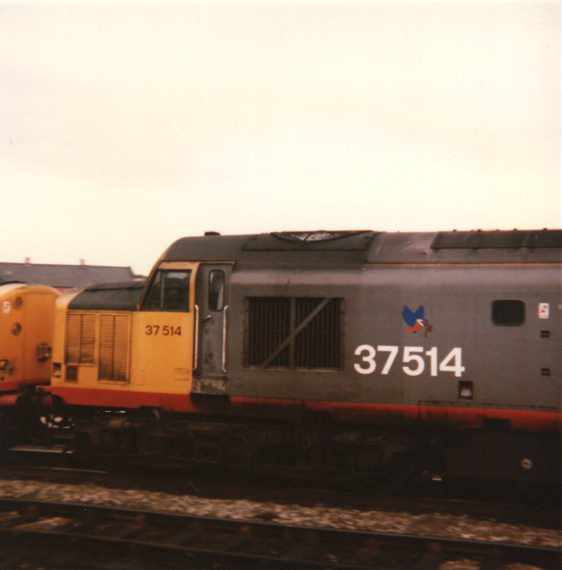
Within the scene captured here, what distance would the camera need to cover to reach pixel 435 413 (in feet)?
28.5

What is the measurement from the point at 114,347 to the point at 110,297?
892mm

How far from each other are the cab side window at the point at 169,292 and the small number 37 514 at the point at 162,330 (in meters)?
0.27

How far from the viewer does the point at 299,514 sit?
863 cm

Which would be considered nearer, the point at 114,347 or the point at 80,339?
the point at 114,347

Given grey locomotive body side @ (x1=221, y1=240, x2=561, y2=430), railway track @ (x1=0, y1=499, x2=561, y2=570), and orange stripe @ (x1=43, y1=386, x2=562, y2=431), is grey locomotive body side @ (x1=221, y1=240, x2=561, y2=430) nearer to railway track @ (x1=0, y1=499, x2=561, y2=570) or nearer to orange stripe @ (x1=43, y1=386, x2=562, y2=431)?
orange stripe @ (x1=43, y1=386, x2=562, y2=431)

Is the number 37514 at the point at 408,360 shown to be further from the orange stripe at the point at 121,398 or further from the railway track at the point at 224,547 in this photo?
the orange stripe at the point at 121,398

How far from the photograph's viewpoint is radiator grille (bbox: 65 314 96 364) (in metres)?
10.7

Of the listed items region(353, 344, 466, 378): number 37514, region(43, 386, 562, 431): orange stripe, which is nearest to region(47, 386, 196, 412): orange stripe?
region(43, 386, 562, 431): orange stripe

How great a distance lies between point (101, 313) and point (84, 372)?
1.03 metres

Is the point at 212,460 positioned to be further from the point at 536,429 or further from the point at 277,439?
the point at 536,429

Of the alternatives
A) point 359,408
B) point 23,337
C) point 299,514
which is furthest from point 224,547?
point 23,337

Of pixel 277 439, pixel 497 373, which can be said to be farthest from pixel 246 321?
pixel 497 373

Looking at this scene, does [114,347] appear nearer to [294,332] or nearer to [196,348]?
[196,348]

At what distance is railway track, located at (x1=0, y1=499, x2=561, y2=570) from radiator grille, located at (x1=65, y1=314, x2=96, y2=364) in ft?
9.81
